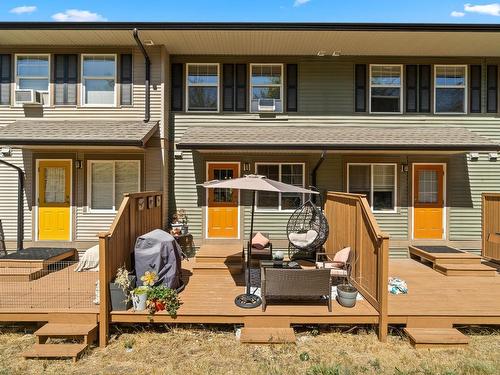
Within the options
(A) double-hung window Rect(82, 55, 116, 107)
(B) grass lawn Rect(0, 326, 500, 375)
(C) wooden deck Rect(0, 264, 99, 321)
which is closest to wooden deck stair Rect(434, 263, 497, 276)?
(B) grass lawn Rect(0, 326, 500, 375)

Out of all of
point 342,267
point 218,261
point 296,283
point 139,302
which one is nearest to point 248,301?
point 296,283

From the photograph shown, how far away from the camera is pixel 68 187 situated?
317 inches

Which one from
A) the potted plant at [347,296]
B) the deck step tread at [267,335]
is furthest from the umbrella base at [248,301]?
the potted plant at [347,296]

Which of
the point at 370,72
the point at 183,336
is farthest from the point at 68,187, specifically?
the point at 370,72

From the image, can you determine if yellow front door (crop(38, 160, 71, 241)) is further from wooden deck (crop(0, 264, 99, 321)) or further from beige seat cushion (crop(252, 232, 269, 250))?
beige seat cushion (crop(252, 232, 269, 250))

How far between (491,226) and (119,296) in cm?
819

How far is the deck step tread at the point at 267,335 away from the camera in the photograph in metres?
4.33

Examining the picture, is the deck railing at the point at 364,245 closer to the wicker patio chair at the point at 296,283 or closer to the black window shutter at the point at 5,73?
the wicker patio chair at the point at 296,283

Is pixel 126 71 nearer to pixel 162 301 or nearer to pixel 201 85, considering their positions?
pixel 201 85

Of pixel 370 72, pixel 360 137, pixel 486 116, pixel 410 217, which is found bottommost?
pixel 410 217

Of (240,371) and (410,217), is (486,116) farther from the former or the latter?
(240,371)

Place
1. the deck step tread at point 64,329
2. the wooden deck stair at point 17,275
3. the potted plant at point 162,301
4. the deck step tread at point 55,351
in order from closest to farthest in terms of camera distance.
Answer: the deck step tread at point 55,351 < the deck step tread at point 64,329 < the potted plant at point 162,301 < the wooden deck stair at point 17,275

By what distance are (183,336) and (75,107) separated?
6.50 m

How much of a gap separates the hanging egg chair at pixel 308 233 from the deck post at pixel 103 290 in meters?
3.80
